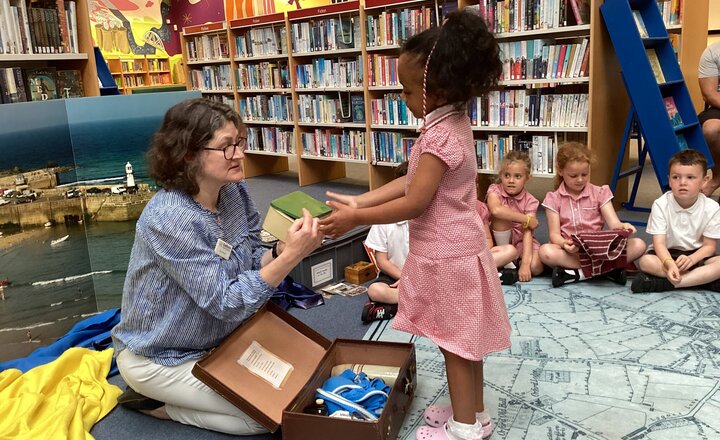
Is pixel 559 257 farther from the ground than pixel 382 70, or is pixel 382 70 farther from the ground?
pixel 382 70

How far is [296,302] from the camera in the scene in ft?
10.3

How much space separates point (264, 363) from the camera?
2.08 metres

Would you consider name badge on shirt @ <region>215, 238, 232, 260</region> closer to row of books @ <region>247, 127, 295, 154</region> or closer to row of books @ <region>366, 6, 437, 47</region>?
row of books @ <region>366, 6, 437, 47</region>

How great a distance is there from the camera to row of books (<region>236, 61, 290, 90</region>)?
6.47 metres

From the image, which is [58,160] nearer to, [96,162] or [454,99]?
[96,162]

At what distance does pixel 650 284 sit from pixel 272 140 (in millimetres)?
4837

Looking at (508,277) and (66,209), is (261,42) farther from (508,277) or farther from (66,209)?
(508,277)

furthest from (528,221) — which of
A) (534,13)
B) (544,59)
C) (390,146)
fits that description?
(390,146)

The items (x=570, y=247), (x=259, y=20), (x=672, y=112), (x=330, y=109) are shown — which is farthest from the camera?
(x=259, y=20)

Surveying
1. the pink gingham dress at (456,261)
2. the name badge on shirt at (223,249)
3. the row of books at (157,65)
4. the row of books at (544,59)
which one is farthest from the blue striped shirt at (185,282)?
the row of books at (157,65)

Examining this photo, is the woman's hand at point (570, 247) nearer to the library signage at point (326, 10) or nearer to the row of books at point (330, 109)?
the row of books at point (330, 109)

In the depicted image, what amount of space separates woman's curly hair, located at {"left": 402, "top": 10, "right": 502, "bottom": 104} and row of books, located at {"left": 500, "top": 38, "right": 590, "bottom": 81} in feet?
8.90

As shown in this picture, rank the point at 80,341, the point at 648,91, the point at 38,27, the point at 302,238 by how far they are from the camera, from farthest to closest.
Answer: the point at 648,91 < the point at 38,27 < the point at 80,341 < the point at 302,238

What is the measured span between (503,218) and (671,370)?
137 centimetres
